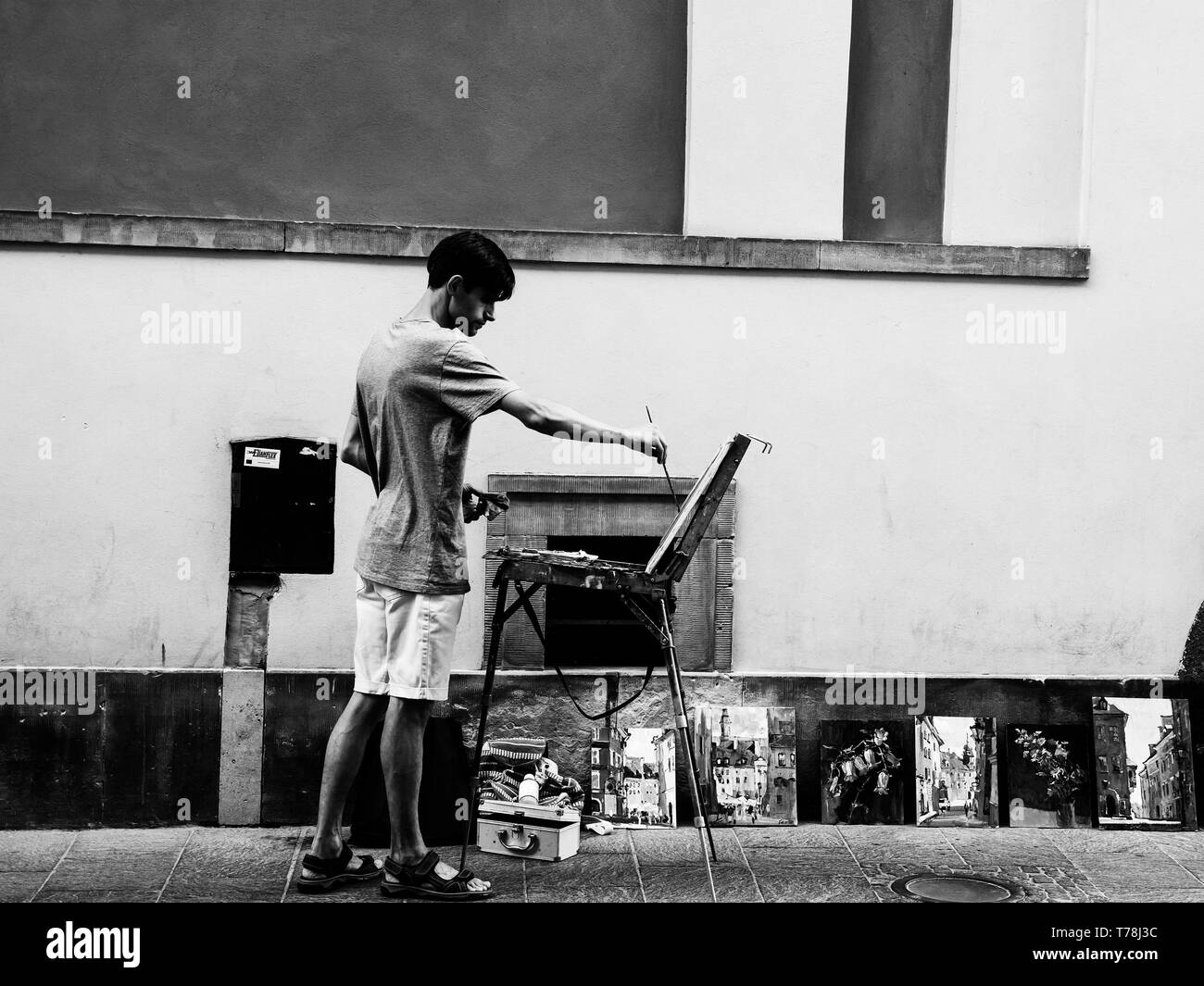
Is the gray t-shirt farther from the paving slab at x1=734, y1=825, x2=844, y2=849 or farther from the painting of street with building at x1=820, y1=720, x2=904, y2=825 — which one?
the painting of street with building at x1=820, y1=720, x2=904, y2=825

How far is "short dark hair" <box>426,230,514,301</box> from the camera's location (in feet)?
16.3

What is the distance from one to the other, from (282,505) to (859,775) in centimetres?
282

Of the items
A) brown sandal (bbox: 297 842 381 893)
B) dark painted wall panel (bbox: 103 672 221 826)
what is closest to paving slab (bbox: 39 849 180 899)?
dark painted wall panel (bbox: 103 672 221 826)

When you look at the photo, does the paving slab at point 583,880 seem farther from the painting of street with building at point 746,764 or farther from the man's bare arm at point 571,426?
the man's bare arm at point 571,426

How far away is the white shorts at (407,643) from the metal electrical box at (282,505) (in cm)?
109

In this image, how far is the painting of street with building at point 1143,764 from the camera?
618cm

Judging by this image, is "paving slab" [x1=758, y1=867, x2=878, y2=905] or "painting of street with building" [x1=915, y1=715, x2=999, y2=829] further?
"painting of street with building" [x1=915, y1=715, x2=999, y2=829]

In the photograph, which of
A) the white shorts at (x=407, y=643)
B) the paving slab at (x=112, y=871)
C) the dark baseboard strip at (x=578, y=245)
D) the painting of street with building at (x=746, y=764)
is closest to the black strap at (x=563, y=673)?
the white shorts at (x=407, y=643)

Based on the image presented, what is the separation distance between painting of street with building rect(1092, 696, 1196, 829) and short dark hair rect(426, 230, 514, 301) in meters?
3.40

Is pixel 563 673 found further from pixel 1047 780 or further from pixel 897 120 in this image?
pixel 897 120

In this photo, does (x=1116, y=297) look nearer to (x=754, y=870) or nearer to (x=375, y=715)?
(x=754, y=870)
